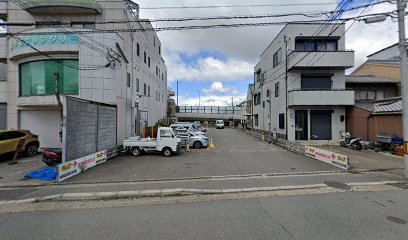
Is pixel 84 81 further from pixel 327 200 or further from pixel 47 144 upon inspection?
pixel 327 200

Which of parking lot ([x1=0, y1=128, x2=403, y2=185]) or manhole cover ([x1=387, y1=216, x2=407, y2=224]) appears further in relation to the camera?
parking lot ([x1=0, y1=128, x2=403, y2=185])

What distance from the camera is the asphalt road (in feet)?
12.8

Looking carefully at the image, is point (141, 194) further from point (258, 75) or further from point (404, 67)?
point (258, 75)

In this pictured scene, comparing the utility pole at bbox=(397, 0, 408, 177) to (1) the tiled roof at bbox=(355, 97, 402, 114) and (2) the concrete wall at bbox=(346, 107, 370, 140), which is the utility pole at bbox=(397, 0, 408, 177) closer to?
(1) the tiled roof at bbox=(355, 97, 402, 114)

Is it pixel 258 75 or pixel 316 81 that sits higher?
pixel 258 75

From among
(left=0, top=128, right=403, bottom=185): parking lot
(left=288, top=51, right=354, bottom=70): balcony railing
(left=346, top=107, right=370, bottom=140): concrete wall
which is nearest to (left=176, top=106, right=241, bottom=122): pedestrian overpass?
(left=346, top=107, right=370, bottom=140): concrete wall

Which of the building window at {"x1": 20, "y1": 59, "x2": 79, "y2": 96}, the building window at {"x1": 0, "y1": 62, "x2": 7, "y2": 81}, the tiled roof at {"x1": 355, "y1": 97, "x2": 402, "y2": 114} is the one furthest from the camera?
the building window at {"x1": 0, "y1": 62, "x2": 7, "y2": 81}

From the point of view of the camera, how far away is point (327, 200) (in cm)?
569

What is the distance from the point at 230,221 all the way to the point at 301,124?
55.9ft

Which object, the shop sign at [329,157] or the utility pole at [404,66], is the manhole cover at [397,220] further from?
the shop sign at [329,157]

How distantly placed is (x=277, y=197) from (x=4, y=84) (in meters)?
19.3

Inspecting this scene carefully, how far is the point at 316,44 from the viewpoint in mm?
19438

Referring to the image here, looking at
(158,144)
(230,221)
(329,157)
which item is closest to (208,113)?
(158,144)

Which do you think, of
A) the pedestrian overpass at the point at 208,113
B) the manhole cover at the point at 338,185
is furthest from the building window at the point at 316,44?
the pedestrian overpass at the point at 208,113
